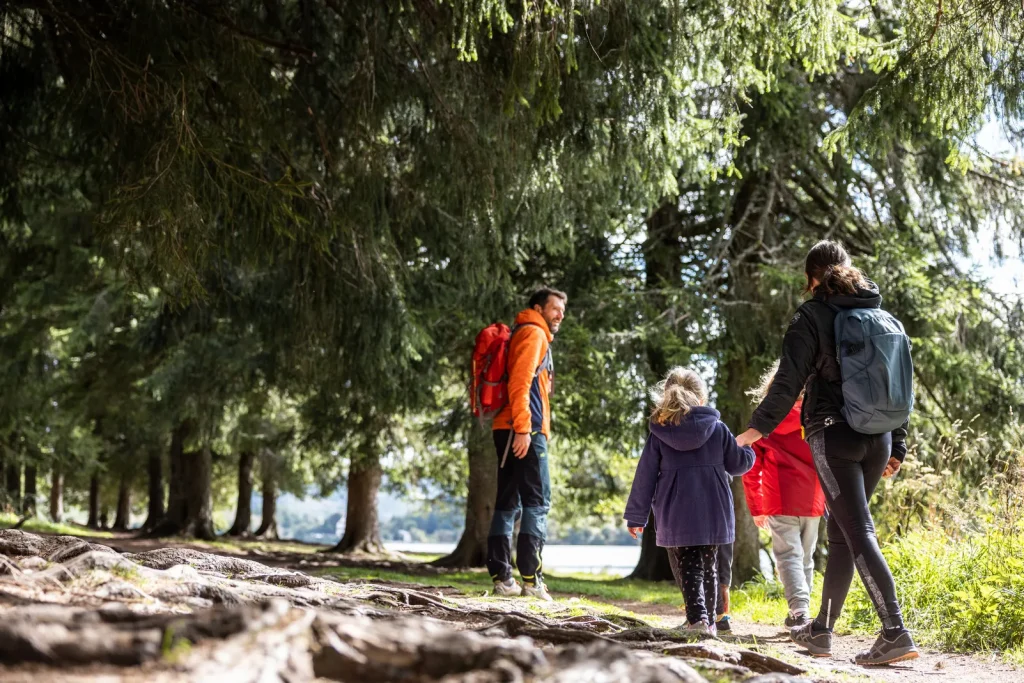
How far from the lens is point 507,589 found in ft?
21.4

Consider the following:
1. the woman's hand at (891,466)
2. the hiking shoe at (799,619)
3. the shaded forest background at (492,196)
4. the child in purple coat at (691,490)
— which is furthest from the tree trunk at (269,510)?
the woman's hand at (891,466)

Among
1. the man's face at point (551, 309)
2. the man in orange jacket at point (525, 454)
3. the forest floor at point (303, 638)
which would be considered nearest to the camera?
the forest floor at point (303, 638)

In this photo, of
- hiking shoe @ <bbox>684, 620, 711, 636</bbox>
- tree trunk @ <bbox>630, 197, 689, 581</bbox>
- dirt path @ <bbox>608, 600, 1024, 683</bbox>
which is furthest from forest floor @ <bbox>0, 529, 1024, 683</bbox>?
tree trunk @ <bbox>630, 197, 689, 581</bbox>

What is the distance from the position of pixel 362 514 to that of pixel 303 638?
16786 mm

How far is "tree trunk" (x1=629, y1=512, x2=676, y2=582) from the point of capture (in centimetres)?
1454

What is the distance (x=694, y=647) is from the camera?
3.71 meters

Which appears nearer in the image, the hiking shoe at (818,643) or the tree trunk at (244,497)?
the hiking shoe at (818,643)

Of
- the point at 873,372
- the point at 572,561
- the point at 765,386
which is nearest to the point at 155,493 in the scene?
the point at 572,561

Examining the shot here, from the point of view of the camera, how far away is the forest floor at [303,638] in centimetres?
204

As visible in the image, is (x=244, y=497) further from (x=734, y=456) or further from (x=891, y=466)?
(x=891, y=466)

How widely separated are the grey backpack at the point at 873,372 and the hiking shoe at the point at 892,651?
96 cm

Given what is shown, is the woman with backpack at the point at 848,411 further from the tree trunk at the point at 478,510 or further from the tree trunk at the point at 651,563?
the tree trunk at the point at 478,510

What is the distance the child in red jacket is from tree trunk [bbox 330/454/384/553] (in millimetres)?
12712

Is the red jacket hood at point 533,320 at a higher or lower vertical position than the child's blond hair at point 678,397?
higher
